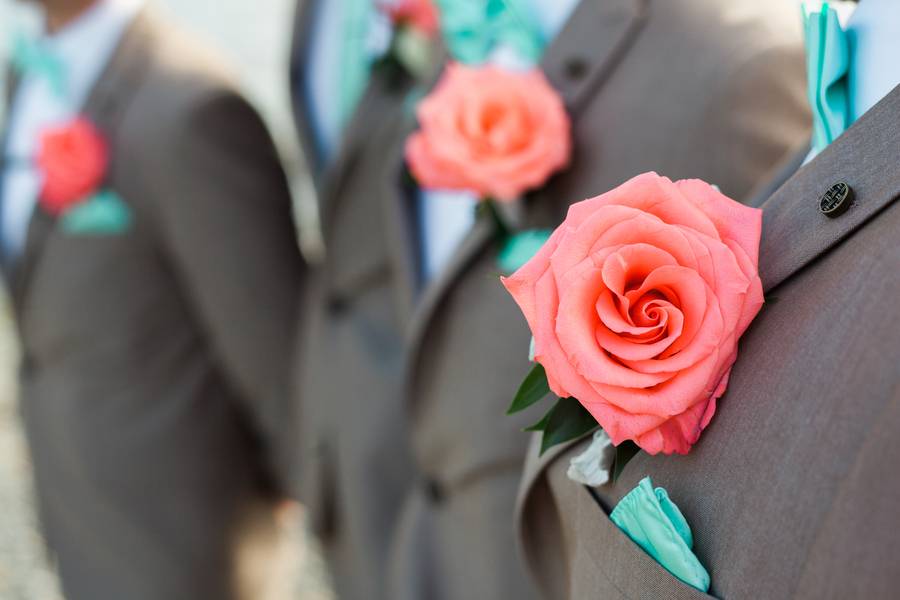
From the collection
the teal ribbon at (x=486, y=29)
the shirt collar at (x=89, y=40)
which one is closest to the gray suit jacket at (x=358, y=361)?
the teal ribbon at (x=486, y=29)

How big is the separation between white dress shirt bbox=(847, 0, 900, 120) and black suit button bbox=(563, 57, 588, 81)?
352mm

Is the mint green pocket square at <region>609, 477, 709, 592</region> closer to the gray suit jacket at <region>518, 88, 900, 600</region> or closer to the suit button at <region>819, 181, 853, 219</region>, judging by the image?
the gray suit jacket at <region>518, 88, 900, 600</region>

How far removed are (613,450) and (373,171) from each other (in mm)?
926

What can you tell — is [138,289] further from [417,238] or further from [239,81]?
[417,238]

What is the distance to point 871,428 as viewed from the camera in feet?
1.65

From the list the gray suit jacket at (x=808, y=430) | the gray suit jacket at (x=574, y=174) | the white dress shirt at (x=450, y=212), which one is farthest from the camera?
the white dress shirt at (x=450, y=212)

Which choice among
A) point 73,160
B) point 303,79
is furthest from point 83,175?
point 303,79

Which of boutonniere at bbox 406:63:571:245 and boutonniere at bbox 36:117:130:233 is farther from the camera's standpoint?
boutonniere at bbox 36:117:130:233

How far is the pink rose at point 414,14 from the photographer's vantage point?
5.16 feet

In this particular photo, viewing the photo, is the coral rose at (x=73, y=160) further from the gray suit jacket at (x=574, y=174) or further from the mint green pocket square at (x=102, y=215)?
the gray suit jacket at (x=574, y=174)

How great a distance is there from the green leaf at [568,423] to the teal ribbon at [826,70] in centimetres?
26

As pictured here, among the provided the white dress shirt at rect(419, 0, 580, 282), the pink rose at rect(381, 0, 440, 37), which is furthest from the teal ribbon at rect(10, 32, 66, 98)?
the white dress shirt at rect(419, 0, 580, 282)

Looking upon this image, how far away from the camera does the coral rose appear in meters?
1.64

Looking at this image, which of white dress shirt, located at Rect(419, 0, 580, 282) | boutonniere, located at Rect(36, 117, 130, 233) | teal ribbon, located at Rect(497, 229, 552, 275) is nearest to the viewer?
teal ribbon, located at Rect(497, 229, 552, 275)
